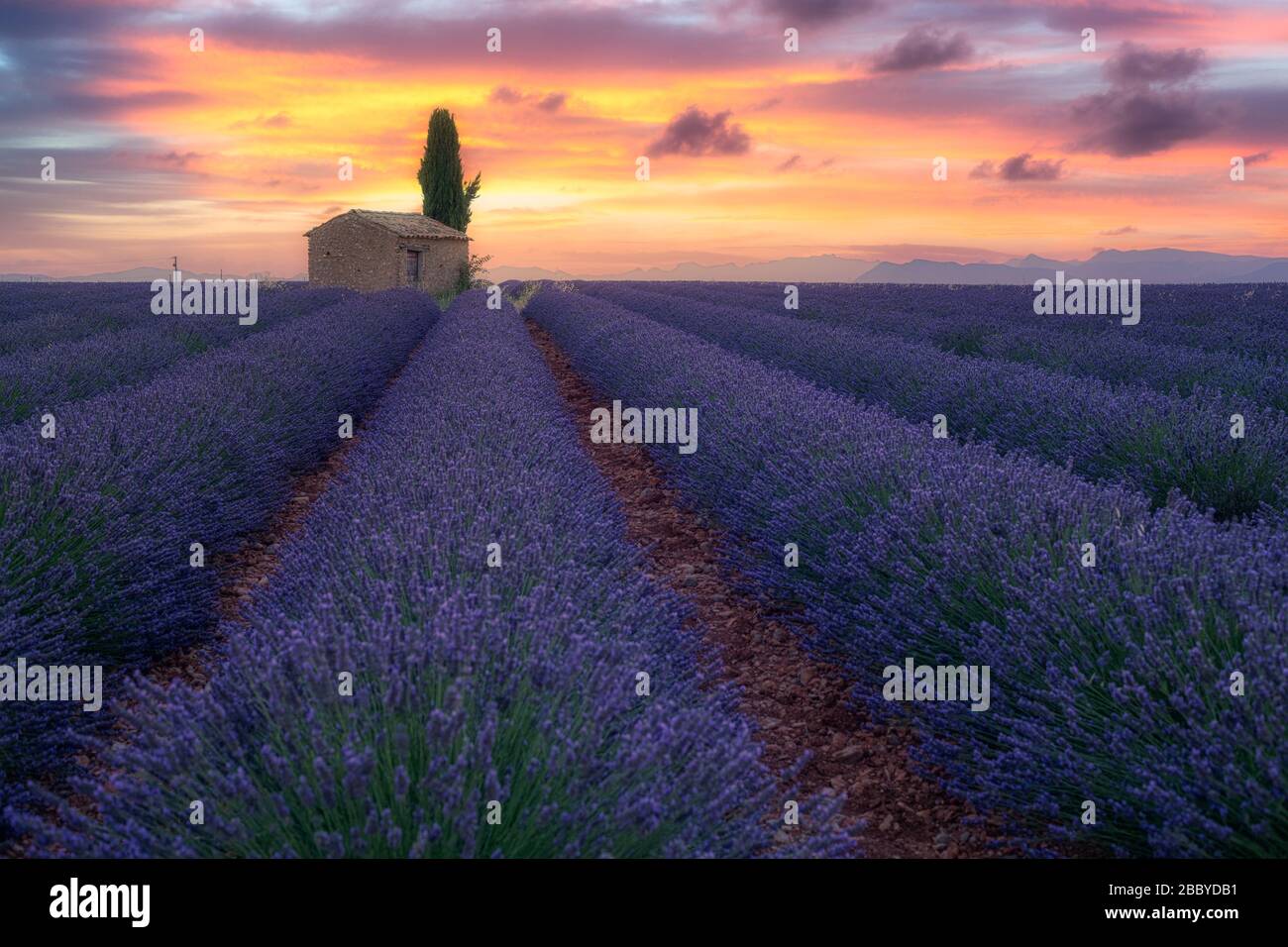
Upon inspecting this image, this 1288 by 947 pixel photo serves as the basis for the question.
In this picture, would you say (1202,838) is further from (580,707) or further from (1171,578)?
(580,707)

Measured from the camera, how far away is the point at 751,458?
5027mm

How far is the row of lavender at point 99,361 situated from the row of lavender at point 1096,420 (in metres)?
6.08

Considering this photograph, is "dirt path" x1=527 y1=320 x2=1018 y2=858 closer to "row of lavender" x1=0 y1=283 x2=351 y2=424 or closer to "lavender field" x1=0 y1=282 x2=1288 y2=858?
"lavender field" x1=0 y1=282 x2=1288 y2=858

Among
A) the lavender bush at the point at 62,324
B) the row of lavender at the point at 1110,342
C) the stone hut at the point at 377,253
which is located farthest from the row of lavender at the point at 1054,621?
the stone hut at the point at 377,253

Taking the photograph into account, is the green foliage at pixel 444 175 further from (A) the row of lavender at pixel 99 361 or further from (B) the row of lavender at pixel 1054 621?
(B) the row of lavender at pixel 1054 621

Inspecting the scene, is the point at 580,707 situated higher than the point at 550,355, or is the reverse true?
the point at 550,355

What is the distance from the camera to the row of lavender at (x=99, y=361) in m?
6.48

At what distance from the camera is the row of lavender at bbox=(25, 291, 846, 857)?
1618 millimetres

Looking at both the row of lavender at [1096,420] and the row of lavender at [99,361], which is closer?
the row of lavender at [1096,420]

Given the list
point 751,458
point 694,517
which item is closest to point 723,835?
point 751,458

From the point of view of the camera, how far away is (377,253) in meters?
24.8

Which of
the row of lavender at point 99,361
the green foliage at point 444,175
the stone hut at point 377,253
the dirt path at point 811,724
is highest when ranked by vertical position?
the green foliage at point 444,175

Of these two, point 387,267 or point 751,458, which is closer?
point 751,458

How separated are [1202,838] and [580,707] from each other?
124cm
